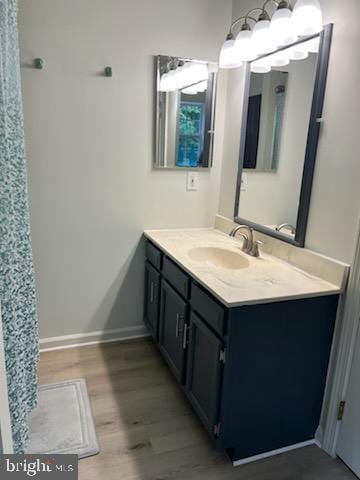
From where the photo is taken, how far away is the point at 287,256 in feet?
6.36

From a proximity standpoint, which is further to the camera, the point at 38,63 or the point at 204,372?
the point at 38,63

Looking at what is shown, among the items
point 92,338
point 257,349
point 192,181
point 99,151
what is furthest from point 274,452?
point 99,151

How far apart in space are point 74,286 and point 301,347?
156 centimetres

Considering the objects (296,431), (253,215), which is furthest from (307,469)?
(253,215)

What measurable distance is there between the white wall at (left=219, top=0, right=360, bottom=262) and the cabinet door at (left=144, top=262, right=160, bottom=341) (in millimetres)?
1009

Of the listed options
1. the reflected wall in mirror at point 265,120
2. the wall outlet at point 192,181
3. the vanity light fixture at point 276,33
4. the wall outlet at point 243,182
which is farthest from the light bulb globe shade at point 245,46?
the wall outlet at point 192,181

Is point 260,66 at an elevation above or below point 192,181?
above

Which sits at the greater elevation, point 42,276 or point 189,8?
point 189,8

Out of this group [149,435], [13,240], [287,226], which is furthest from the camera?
[287,226]

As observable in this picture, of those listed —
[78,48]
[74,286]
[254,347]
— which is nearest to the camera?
[254,347]

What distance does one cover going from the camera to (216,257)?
2230 millimetres

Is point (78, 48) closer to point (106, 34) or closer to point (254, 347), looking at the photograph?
point (106, 34)

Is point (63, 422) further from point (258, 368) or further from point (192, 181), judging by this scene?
point (192, 181)

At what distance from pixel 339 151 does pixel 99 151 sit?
1.45m
